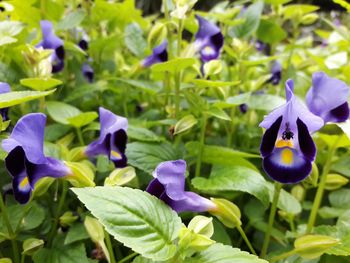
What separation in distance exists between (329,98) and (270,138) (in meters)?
0.17

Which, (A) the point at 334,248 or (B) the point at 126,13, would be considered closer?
(A) the point at 334,248

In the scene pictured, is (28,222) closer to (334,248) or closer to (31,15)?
(334,248)

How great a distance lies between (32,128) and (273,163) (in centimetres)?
Result: 35

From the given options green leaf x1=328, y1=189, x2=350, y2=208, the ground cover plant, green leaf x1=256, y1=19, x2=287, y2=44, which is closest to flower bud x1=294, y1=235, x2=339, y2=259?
the ground cover plant

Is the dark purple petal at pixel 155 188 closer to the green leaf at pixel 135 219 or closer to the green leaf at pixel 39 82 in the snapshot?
the green leaf at pixel 135 219

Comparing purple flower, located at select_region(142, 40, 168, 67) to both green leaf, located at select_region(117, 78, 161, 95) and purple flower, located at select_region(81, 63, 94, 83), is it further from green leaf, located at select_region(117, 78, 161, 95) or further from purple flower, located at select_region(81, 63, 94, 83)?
purple flower, located at select_region(81, 63, 94, 83)

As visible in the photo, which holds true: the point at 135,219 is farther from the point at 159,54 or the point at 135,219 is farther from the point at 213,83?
the point at 159,54

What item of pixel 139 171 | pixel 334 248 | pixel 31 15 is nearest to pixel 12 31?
pixel 31 15

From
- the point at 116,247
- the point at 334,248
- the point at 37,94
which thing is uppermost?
the point at 37,94

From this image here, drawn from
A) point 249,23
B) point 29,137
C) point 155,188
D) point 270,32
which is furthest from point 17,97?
point 270,32

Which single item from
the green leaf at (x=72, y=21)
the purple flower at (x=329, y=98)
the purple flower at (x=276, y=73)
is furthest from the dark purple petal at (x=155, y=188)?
the purple flower at (x=276, y=73)

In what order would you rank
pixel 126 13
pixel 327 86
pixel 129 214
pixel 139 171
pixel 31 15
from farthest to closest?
pixel 126 13 < pixel 31 15 < pixel 139 171 < pixel 327 86 < pixel 129 214

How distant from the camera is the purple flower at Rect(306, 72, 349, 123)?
81 cm

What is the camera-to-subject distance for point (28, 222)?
832mm
